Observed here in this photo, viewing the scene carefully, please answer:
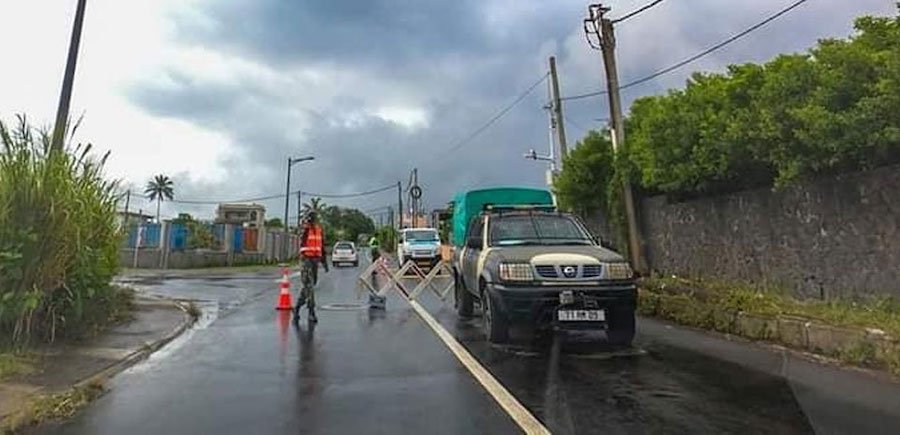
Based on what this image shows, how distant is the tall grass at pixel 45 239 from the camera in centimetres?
936

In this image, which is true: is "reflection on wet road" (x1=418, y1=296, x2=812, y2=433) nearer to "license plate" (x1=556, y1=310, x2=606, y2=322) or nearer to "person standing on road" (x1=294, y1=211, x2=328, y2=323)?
"license plate" (x1=556, y1=310, x2=606, y2=322)

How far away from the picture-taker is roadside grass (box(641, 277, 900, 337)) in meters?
9.92

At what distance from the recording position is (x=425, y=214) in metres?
95.2

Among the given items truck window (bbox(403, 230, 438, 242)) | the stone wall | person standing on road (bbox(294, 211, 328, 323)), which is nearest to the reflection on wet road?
the stone wall

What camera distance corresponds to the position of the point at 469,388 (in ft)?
25.3

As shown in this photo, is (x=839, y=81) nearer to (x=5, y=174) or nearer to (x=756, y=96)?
(x=756, y=96)

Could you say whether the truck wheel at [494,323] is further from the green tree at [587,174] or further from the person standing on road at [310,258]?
the green tree at [587,174]

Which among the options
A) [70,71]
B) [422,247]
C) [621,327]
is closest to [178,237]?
[422,247]

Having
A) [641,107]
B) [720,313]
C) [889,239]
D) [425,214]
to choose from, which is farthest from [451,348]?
[425,214]

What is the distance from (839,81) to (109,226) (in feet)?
35.1

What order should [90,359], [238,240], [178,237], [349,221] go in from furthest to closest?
[349,221] < [238,240] < [178,237] < [90,359]

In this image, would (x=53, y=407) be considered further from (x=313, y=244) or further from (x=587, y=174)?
(x=587, y=174)

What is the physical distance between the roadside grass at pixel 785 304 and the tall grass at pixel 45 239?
369 inches

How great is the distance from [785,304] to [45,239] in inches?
406
